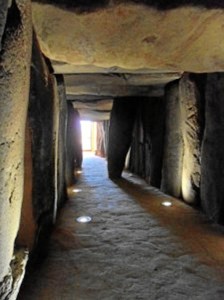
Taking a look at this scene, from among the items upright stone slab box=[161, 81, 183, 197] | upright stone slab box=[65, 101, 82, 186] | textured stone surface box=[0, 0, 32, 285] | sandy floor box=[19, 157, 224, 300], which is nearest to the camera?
textured stone surface box=[0, 0, 32, 285]

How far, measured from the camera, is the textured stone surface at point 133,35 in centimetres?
170

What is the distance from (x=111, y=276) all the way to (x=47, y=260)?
57cm

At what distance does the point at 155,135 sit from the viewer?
20.4 feet

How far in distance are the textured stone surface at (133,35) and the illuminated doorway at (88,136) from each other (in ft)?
48.7

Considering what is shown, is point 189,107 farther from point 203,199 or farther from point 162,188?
point 162,188

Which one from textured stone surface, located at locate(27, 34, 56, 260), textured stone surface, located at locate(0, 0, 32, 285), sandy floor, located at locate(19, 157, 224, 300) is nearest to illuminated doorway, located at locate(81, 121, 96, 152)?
sandy floor, located at locate(19, 157, 224, 300)

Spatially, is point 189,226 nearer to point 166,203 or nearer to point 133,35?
point 166,203

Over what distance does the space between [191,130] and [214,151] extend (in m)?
0.71

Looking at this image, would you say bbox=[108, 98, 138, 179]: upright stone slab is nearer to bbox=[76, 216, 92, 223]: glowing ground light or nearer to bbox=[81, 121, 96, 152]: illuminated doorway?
bbox=[76, 216, 92, 223]: glowing ground light

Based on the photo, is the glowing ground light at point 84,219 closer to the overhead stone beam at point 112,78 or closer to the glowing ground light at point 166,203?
the glowing ground light at point 166,203

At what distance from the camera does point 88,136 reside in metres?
17.9

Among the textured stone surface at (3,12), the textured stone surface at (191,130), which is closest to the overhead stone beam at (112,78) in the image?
the textured stone surface at (191,130)

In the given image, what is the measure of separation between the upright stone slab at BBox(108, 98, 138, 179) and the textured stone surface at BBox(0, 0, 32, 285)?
510 cm

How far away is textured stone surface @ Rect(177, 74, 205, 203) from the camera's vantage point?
3891 millimetres
